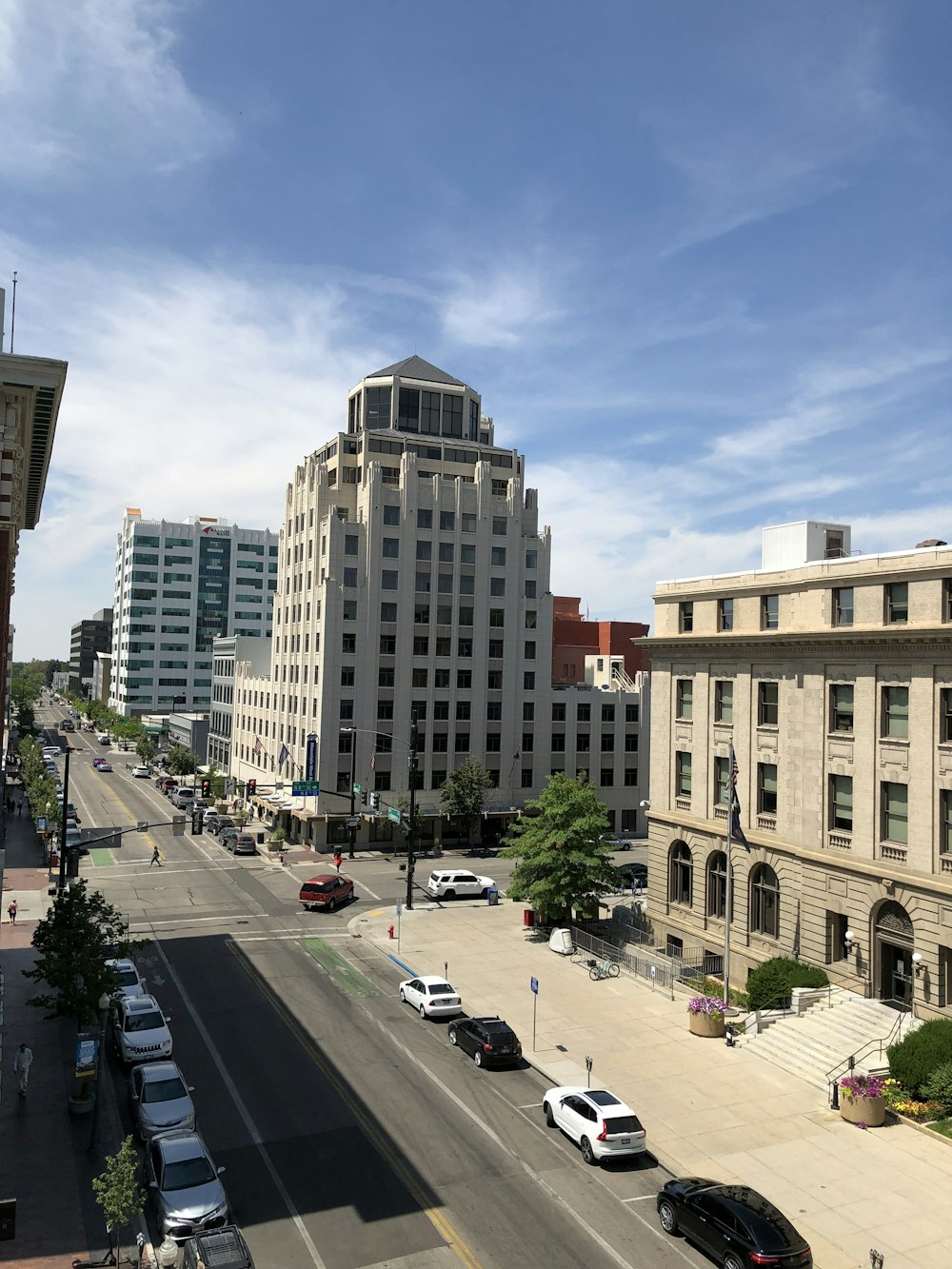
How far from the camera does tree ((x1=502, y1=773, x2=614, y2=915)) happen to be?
147ft

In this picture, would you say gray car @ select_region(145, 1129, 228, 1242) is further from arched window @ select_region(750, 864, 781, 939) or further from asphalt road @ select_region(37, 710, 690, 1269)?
arched window @ select_region(750, 864, 781, 939)

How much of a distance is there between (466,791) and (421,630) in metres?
12.8

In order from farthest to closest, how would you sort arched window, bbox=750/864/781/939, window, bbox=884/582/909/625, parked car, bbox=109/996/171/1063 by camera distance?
arched window, bbox=750/864/781/939 → window, bbox=884/582/909/625 → parked car, bbox=109/996/171/1063

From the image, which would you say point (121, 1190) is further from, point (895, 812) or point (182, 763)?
point (182, 763)

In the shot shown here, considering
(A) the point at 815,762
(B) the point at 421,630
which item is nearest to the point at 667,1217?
(A) the point at 815,762

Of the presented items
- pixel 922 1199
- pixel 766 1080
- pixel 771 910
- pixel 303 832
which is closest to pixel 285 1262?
pixel 922 1199

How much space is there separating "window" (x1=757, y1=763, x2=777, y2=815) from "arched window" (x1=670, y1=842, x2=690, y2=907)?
17.7ft

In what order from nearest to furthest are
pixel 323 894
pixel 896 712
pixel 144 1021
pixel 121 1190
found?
1. pixel 121 1190
2. pixel 144 1021
3. pixel 896 712
4. pixel 323 894

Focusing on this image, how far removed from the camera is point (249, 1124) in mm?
25375

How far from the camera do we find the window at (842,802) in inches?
1382

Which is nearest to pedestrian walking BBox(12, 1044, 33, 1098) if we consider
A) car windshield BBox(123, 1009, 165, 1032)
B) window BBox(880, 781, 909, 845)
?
car windshield BBox(123, 1009, 165, 1032)

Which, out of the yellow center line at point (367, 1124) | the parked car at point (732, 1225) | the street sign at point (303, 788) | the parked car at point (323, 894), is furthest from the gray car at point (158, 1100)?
the street sign at point (303, 788)

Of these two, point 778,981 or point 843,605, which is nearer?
point 778,981

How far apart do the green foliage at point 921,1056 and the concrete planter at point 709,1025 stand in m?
6.22
